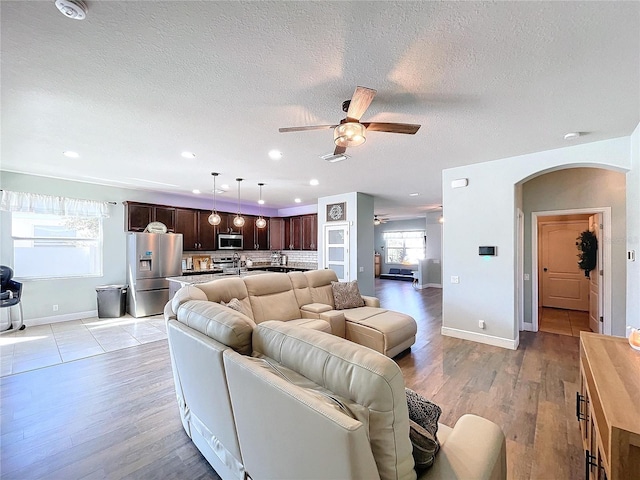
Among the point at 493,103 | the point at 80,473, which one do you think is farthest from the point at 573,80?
the point at 80,473

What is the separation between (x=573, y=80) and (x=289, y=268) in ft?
23.5

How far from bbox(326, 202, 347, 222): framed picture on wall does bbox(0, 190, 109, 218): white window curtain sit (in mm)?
4783

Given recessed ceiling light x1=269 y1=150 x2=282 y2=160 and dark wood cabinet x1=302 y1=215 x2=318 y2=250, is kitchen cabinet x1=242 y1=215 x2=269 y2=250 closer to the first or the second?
dark wood cabinet x1=302 y1=215 x2=318 y2=250

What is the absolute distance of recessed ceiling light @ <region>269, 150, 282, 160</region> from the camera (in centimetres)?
364

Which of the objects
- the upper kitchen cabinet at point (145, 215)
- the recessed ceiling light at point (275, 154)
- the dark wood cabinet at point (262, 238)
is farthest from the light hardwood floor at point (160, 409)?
the dark wood cabinet at point (262, 238)

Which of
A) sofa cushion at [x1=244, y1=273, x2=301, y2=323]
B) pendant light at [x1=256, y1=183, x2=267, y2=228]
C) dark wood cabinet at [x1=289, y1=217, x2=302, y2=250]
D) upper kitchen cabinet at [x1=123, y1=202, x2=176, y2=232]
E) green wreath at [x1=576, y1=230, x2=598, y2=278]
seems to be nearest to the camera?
sofa cushion at [x1=244, y1=273, x2=301, y2=323]

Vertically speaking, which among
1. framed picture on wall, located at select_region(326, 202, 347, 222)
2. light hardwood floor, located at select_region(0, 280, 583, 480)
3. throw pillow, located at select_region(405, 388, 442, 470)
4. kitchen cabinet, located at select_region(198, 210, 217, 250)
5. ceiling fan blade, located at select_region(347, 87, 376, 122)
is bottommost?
light hardwood floor, located at select_region(0, 280, 583, 480)

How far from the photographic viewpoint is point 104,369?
3236 millimetres

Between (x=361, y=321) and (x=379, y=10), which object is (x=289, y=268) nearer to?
(x=361, y=321)

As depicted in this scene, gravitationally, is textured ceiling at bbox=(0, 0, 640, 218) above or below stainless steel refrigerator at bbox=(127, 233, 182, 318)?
above

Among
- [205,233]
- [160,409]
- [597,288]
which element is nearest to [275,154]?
[160,409]

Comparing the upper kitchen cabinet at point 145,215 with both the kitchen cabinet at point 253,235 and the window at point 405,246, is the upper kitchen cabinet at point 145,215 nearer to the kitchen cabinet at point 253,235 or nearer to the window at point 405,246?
the kitchen cabinet at point 253,235

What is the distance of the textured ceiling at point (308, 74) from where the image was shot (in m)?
1.52

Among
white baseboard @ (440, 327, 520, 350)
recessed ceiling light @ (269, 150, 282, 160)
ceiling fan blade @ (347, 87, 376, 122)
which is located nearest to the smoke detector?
ceiling fan blade @ (347, 87, 376, 122)
